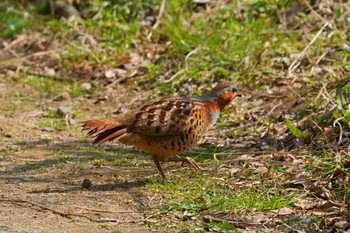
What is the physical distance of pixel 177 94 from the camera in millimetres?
8273

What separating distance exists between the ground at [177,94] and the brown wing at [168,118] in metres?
0.41

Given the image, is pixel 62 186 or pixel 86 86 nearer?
pixel 62 186

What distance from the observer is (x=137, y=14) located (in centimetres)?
1030

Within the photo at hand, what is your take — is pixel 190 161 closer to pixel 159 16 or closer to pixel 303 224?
pixel 303 224

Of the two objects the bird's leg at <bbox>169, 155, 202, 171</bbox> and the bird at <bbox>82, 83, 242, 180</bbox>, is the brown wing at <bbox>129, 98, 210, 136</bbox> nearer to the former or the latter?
the bird at <bbox>82, 83, 242, 180</bbox>

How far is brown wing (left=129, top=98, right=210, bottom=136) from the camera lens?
554 cm

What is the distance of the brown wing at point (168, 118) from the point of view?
18.2 ft

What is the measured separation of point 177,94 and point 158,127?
2757 millimetres

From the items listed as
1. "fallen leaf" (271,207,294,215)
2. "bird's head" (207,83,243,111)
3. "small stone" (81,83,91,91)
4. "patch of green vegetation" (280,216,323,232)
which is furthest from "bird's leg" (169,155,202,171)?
"small stone" (81,83,91,91)

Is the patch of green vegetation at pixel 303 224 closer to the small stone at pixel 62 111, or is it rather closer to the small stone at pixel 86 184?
the small stone at pixel 86 184

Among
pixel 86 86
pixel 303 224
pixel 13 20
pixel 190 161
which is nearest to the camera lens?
pixel 303 224

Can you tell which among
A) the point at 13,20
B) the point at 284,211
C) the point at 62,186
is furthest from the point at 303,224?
the point at 13,20

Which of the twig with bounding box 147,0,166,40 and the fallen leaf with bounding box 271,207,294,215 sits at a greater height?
the twig with bounding box 147,0,166,40

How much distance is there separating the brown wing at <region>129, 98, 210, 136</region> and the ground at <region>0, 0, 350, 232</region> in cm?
41
